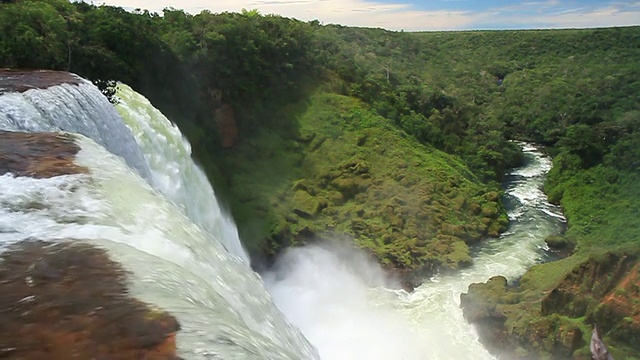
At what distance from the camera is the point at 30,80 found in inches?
448

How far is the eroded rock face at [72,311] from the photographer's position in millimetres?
3803

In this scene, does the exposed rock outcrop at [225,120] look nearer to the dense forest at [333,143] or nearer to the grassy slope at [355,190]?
the dense forest at [333,143]

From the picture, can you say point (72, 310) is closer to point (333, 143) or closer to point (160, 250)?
point (160, 250)

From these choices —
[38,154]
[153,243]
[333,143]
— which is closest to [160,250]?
[153,243]

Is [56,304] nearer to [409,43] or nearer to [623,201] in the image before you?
[623,201]

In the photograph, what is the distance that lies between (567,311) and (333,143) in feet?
50.0

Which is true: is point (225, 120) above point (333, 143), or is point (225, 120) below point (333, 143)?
above

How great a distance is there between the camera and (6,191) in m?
5.98

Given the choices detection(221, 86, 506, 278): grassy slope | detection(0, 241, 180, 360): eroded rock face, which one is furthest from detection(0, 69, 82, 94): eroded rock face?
detection(221, 86, 506, 278): grassy slope

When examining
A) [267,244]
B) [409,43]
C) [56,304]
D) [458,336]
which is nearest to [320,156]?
[267,244]

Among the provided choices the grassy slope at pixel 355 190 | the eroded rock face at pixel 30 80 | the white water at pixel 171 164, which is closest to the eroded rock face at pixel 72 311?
the eroded rock face at pixel 30 80

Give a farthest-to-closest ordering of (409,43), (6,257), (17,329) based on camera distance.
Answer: (409,43), (6,257), (17,329)

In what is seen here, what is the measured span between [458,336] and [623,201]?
55.4 feet

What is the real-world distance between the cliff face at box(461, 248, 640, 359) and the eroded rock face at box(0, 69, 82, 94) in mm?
14465
